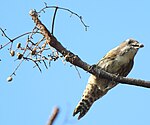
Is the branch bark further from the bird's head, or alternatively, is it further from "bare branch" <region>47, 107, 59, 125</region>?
the bird's head

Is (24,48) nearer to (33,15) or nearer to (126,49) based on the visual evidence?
(33,15)

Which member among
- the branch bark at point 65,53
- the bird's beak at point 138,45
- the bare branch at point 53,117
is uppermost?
the bird's beak at point 138,45

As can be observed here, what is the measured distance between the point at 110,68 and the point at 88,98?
54 cm

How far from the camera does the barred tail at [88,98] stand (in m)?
4.41

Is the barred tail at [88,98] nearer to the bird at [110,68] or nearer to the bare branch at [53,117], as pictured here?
the bird at [110,68]

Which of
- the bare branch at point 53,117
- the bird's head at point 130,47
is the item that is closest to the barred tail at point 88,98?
the bird's head at point 130,47

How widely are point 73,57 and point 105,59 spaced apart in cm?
242

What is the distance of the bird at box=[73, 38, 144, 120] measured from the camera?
4516 millimetres

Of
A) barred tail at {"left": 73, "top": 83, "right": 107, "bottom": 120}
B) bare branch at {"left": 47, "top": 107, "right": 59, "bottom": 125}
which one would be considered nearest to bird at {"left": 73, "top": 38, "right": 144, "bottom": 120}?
barred tail at {"left": 73, "top": 83, "right": 107, "bottom": 120}

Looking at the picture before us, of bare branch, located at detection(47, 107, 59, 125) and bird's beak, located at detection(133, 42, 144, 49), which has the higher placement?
bird's beak, located at detection(133, 42, 144, 49)

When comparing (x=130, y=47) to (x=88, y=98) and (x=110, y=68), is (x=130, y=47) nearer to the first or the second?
(x=110, y=68)

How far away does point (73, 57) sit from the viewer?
2.61 m

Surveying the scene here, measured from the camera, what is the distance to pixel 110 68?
15.9ft

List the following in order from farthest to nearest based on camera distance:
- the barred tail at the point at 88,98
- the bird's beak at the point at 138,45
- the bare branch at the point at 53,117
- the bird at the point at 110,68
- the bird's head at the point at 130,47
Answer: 1. the bird's head at the point at 130,47
2. the bird's beak at the point at 138,45
3. the bird at the point at 110,68
4. the barred tail at the point at 88,98
5. the bare branch at the point at 53,117
